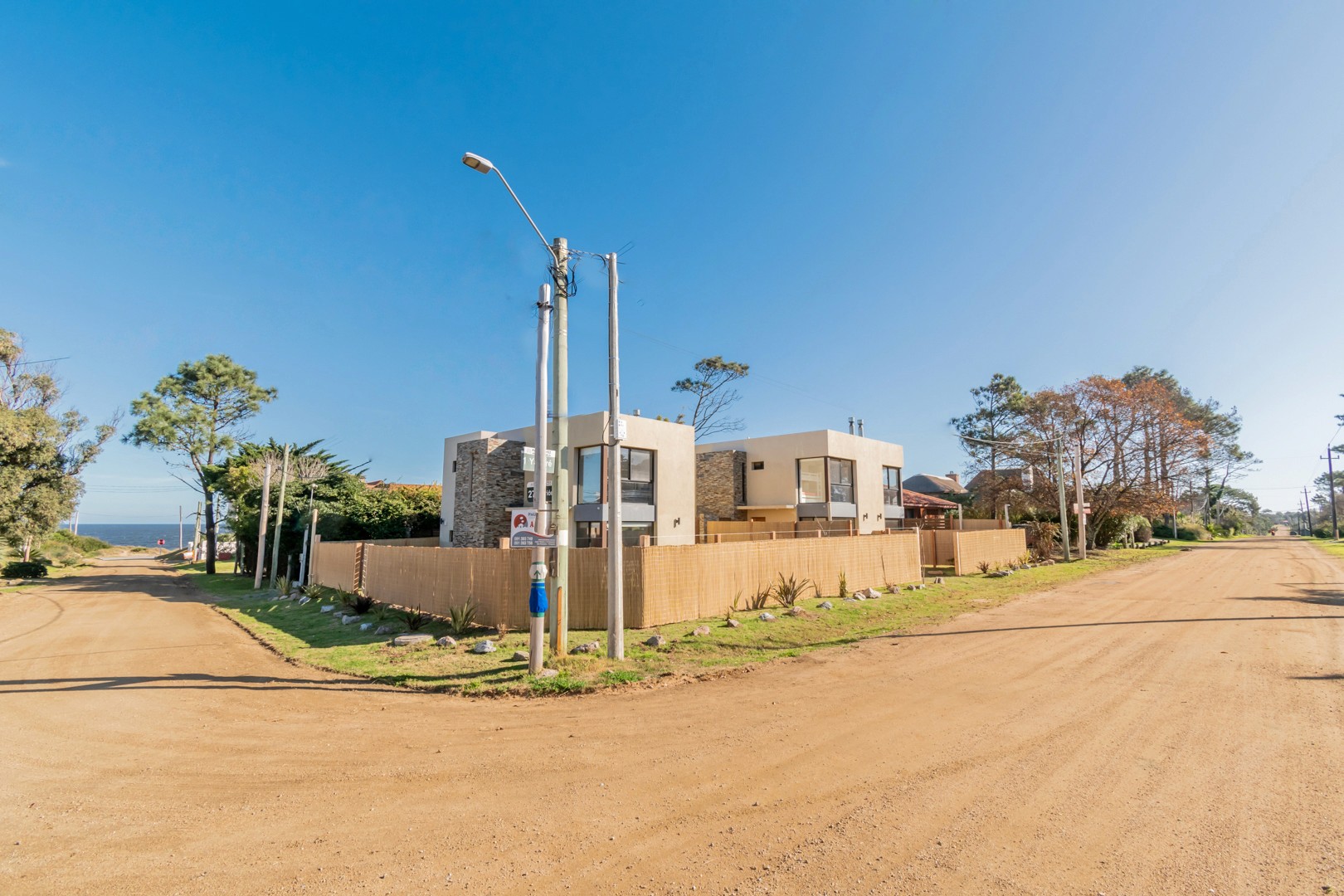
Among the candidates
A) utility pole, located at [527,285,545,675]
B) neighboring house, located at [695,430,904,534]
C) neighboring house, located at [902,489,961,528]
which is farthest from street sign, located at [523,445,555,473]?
neighboring house, located at [902,489,961,528]

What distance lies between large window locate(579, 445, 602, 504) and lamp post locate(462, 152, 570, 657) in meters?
12.4

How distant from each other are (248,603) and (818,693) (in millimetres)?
18776

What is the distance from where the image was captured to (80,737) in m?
6.02

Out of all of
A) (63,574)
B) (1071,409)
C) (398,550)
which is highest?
(1071,409)

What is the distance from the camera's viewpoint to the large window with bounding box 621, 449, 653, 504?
22.1 m

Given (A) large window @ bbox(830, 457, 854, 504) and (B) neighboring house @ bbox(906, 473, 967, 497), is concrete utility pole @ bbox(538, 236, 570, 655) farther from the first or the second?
(B) neighboring house @ bbox(906, 473, 967, 497)

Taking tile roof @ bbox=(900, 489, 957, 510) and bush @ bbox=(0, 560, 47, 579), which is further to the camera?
tile roof @ bbox=(900, 489, 957, 510)

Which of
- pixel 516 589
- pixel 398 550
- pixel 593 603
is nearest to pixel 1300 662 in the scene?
pixel 593 603

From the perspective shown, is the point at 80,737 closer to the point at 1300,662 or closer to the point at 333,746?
the point at 333,746

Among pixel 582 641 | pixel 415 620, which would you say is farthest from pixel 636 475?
pixel 582 641

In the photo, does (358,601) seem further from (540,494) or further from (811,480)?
(811,480)

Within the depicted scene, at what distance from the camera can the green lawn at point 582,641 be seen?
8.43m

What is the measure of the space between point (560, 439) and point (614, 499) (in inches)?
49.5

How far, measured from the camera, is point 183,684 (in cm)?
832
